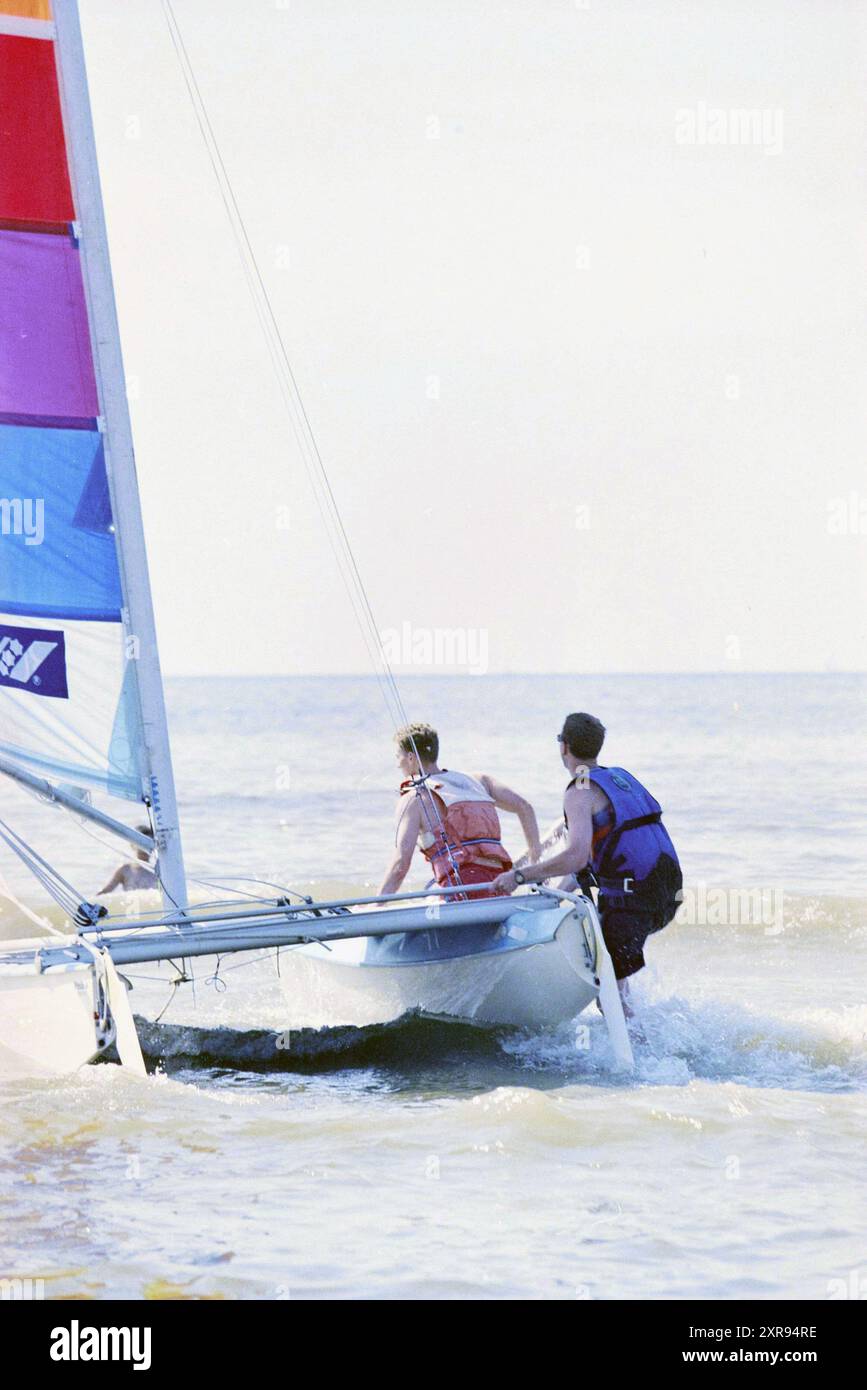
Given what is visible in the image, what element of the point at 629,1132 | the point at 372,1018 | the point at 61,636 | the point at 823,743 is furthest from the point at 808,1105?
the point at 823,743

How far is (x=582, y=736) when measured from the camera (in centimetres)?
605

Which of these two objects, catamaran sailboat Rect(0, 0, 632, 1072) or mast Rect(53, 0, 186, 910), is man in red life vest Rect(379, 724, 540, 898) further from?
mast Rect(53, 0, 186, 910)

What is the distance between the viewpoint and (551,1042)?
601 centimetres

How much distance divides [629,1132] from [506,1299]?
4.14ft

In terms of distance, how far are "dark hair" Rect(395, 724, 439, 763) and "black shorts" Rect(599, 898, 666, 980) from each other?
93 centimetres

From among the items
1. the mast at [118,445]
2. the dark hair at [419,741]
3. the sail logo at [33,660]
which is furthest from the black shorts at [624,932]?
the sail logo at [33,660]

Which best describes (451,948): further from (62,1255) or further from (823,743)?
(823,743)

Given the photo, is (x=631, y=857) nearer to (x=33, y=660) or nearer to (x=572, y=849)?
(x=572, y=849)

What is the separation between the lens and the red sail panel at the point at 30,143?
623 cm

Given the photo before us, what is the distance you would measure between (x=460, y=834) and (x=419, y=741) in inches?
15.4

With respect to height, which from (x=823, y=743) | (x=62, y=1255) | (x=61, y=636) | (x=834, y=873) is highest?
(x=61, y=636)

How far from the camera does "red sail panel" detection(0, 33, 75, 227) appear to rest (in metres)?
6.23

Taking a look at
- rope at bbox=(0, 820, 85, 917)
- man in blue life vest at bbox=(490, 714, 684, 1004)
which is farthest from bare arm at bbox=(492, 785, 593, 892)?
rope at bbox=(0, 820, 85, 917)

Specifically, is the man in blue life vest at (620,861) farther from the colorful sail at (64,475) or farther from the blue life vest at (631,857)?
the colorful sail at (64,475)
